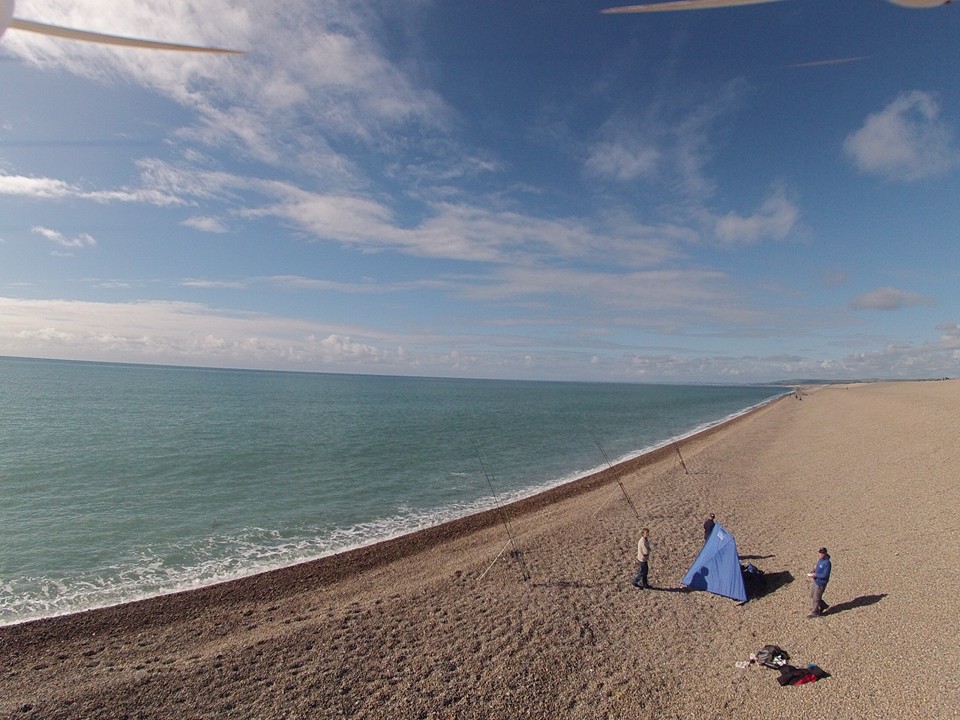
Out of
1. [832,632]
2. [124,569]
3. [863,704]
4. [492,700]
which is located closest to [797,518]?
[832,632]

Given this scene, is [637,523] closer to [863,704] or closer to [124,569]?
[863,704]

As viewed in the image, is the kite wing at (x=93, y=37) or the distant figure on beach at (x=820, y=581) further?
the distant figure on beach at (x=820, y=581)

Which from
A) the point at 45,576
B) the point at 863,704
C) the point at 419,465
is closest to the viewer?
the point at 863,704

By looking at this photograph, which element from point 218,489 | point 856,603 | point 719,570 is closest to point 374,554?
point 719,570

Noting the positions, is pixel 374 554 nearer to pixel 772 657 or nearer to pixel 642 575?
pixel 642 575

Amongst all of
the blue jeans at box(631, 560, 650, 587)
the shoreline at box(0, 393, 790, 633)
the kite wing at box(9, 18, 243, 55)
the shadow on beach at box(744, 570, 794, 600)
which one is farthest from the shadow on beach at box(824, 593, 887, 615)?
the kite wing at box(9, 18, 243, 55)

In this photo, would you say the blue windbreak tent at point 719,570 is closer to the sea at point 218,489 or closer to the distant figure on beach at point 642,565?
the distant figure on beach at point 642,565

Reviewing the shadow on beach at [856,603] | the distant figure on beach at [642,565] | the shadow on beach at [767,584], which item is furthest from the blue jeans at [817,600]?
the distant figure on beach at [642,565]
